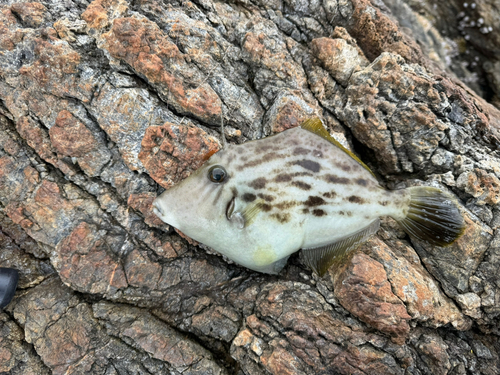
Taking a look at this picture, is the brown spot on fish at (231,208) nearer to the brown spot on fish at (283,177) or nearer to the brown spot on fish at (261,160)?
the brown spot on fish at (261,160)

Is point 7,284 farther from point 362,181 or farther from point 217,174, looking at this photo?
point 362,181

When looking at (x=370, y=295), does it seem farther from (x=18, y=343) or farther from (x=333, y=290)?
(x=18, y=343)

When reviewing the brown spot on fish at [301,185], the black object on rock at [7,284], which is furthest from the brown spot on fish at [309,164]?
the black object on rock at [7,284]

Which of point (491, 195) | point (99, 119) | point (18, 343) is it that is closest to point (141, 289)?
point (18, 343)

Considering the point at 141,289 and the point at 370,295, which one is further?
the point at 141,289

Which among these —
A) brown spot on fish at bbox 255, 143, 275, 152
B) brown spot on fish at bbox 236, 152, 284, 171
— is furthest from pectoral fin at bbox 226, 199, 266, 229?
brown spot on fish at bbox 255, 143, 275, 152

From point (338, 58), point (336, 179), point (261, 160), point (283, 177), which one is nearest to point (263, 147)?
point (261, 160)
